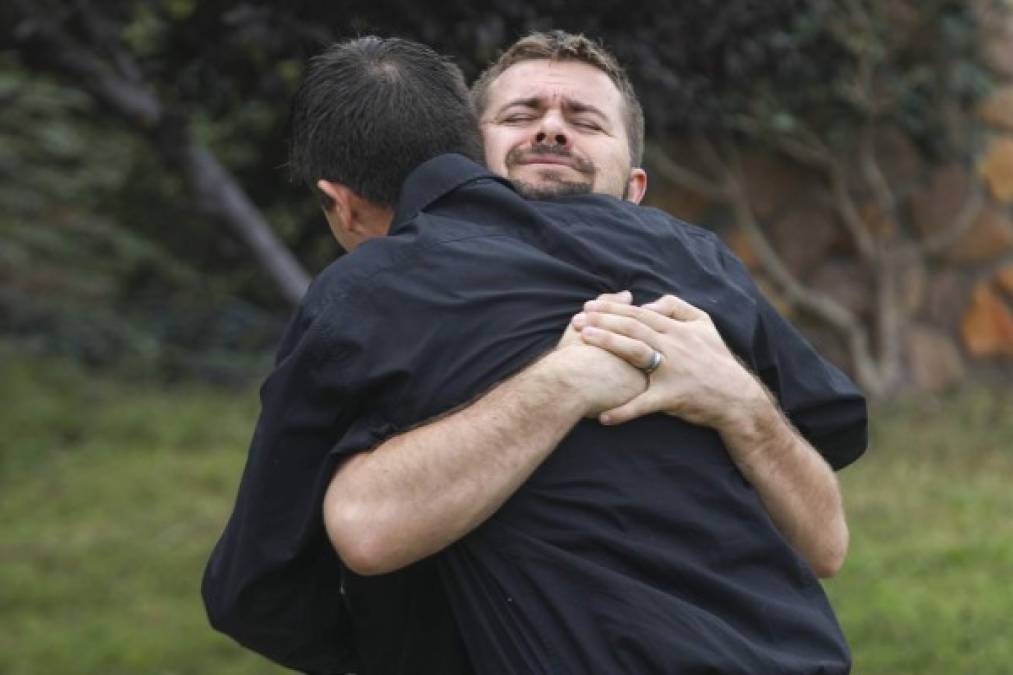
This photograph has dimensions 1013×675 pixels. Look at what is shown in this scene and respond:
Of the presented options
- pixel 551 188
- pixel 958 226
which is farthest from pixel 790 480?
pixel 958 226

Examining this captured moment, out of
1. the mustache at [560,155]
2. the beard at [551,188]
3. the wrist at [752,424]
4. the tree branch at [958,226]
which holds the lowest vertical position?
the tree branch at [958,226]

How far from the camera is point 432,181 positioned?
216 cm

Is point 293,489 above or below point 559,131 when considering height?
below

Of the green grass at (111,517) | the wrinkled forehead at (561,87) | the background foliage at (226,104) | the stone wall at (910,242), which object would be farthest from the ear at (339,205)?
the stone wall at (910,242)

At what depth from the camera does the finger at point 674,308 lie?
2.13 m

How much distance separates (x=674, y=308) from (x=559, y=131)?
0.37 meters

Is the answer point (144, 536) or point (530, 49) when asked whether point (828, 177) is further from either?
point (530, 49)

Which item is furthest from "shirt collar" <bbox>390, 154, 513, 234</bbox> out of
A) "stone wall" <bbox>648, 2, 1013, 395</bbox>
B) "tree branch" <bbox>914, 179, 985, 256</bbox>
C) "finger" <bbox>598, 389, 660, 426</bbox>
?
"tree branch" <bbox>914, 179, 985, 256</bbox>

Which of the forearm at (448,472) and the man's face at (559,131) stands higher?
the man's face at (559,131)

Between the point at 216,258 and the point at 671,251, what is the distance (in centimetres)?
826

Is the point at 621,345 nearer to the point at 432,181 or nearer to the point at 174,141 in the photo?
the point at 432,181

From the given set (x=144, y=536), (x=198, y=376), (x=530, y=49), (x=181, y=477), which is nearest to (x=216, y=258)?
(x=198, y=376)

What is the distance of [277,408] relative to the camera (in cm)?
208

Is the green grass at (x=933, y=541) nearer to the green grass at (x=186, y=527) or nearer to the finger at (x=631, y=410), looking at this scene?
the green grass at (x=186, y=527)
